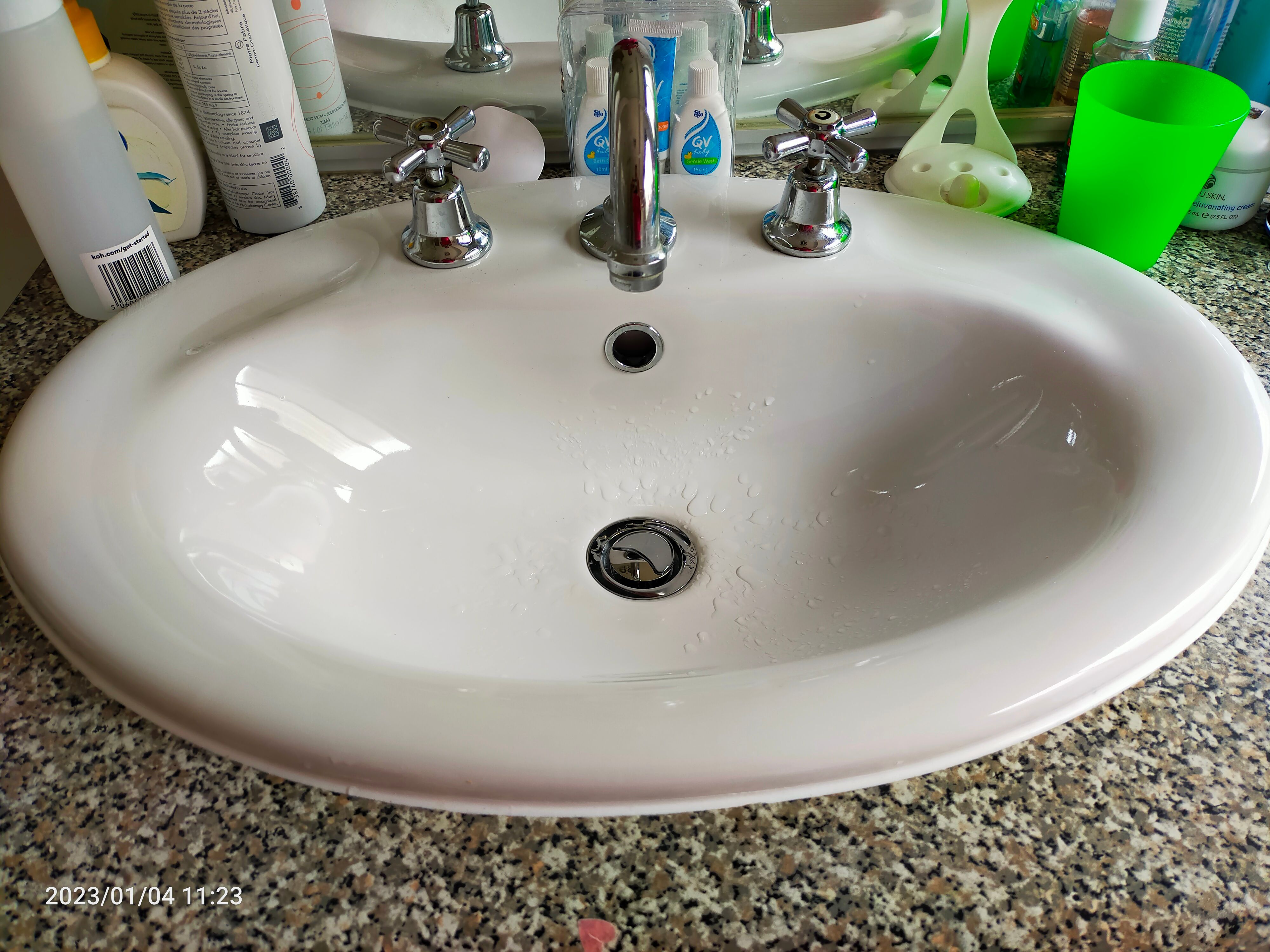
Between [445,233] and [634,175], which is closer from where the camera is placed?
[634,175]

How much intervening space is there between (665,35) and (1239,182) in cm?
48

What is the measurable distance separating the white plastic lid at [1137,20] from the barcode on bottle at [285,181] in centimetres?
68

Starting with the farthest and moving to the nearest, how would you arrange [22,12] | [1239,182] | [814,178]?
[1239,182] < [814,178] < [22,12]

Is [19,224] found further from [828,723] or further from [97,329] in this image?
[828,723]

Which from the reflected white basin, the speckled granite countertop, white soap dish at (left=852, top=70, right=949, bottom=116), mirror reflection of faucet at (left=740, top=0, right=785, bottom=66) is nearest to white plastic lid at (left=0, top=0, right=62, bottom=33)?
the reflected white basin

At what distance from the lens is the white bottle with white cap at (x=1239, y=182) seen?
0.69 meters

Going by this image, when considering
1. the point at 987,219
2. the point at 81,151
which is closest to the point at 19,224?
the point at 81,151

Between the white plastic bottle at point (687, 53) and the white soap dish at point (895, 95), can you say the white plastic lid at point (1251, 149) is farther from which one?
the white plastic bottle at point (687, 53)

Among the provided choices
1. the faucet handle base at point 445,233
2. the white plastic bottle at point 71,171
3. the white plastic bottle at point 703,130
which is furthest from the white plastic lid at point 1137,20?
the white plastic bottle at point 71,171

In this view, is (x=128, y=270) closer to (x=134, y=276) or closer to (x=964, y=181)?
(x=134, y=276)

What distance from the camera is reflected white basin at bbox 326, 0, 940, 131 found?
0.75m

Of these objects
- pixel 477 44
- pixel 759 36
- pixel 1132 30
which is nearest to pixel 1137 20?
pixel 1132 30

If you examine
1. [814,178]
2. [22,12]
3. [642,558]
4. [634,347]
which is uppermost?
[22,12]

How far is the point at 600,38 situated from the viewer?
0.65 meters
